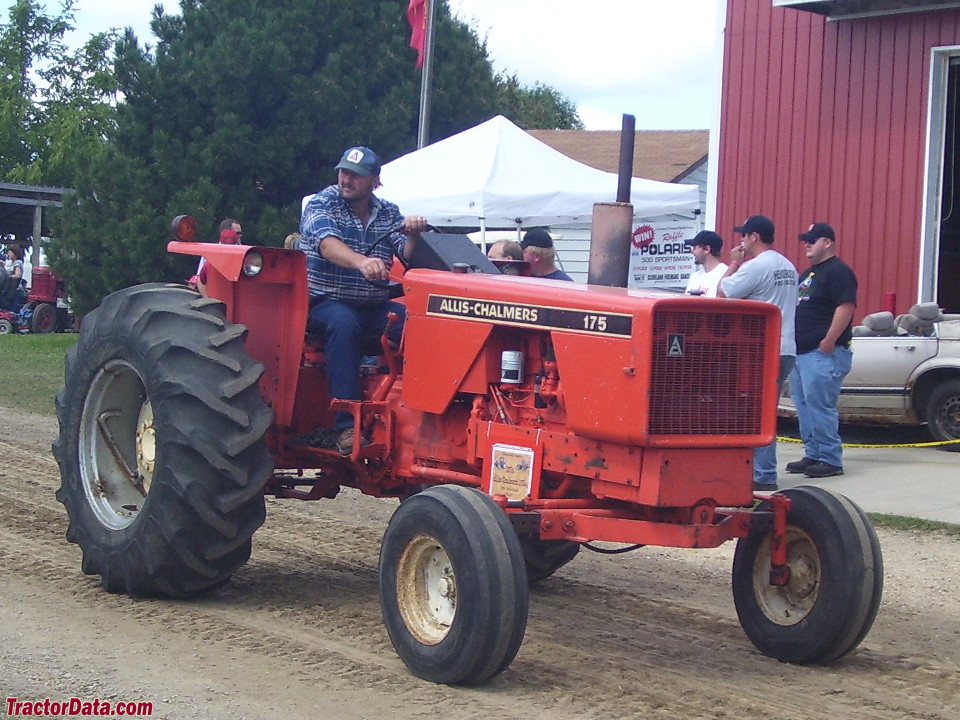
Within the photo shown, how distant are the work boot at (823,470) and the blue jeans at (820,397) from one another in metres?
0.03

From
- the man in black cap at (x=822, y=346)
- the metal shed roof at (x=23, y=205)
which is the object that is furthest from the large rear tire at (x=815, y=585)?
the metal shed roof at (x=23, y=205)

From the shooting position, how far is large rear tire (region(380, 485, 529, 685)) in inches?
184

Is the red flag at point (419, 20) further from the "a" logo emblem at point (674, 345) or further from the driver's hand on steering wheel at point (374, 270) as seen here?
the "a" logo emblem at point (674, 345)

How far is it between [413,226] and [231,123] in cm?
1660

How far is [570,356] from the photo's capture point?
17.0ft

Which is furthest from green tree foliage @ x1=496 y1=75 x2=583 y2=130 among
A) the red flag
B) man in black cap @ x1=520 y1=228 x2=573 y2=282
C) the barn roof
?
man in black cap @ x1=520 y1=228 x2=573 y2=282

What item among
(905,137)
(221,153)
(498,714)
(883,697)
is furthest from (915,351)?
(221,153)

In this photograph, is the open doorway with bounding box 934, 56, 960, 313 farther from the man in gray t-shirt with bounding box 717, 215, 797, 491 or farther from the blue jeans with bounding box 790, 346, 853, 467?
the man in gray t-shirt with bounding box 717, 215, 797, 491

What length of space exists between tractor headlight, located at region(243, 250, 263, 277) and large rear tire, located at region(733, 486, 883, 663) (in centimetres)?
248

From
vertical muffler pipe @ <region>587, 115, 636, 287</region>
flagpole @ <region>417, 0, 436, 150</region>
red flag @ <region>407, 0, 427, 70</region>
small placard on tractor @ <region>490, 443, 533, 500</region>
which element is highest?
red flag @ <region>407, 0, 427, 70</region>

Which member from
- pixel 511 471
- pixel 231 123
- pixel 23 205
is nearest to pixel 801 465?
pixel 511 471

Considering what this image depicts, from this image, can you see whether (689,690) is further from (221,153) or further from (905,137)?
(221,153)

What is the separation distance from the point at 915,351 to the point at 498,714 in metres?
8.06

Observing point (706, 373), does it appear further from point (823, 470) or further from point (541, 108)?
point (541, 108)
